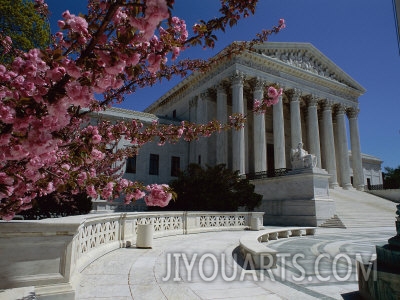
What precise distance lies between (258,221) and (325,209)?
7969 mm

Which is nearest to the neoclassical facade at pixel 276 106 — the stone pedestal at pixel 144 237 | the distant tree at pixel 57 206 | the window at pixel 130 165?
the window at pixel 130 165

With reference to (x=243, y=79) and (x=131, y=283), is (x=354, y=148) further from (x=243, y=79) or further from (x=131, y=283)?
(x=131, y=283)

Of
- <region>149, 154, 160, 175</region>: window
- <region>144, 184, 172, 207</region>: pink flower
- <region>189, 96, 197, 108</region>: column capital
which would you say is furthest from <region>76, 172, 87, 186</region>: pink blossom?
<region>189, 96, 197, 108</region>: column capital

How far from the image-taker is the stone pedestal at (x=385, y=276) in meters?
3.69

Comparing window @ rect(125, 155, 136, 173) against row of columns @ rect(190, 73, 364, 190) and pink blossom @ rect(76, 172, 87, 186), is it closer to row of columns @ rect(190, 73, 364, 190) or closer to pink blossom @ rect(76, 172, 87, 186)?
row of columns @ rect(190, 73, 364, 190)

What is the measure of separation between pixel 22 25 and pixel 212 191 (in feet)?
44.8

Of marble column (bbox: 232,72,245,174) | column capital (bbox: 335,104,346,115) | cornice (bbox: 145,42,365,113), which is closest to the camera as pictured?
marble column (bbox: 232,72,245,174)

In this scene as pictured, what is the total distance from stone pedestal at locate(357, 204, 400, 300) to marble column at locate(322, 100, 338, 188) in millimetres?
31787

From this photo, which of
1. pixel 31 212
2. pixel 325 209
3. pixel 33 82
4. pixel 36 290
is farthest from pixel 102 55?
pixel 325 209

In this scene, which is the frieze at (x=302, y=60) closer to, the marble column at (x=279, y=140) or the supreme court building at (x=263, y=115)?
the supreme court building at (x=263, y=115)

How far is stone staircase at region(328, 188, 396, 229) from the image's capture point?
20.9m

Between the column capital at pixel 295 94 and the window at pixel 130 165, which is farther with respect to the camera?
the column capital at pixel 295 94

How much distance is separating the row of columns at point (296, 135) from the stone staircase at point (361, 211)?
4950mm

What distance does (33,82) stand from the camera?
8.89 feet
